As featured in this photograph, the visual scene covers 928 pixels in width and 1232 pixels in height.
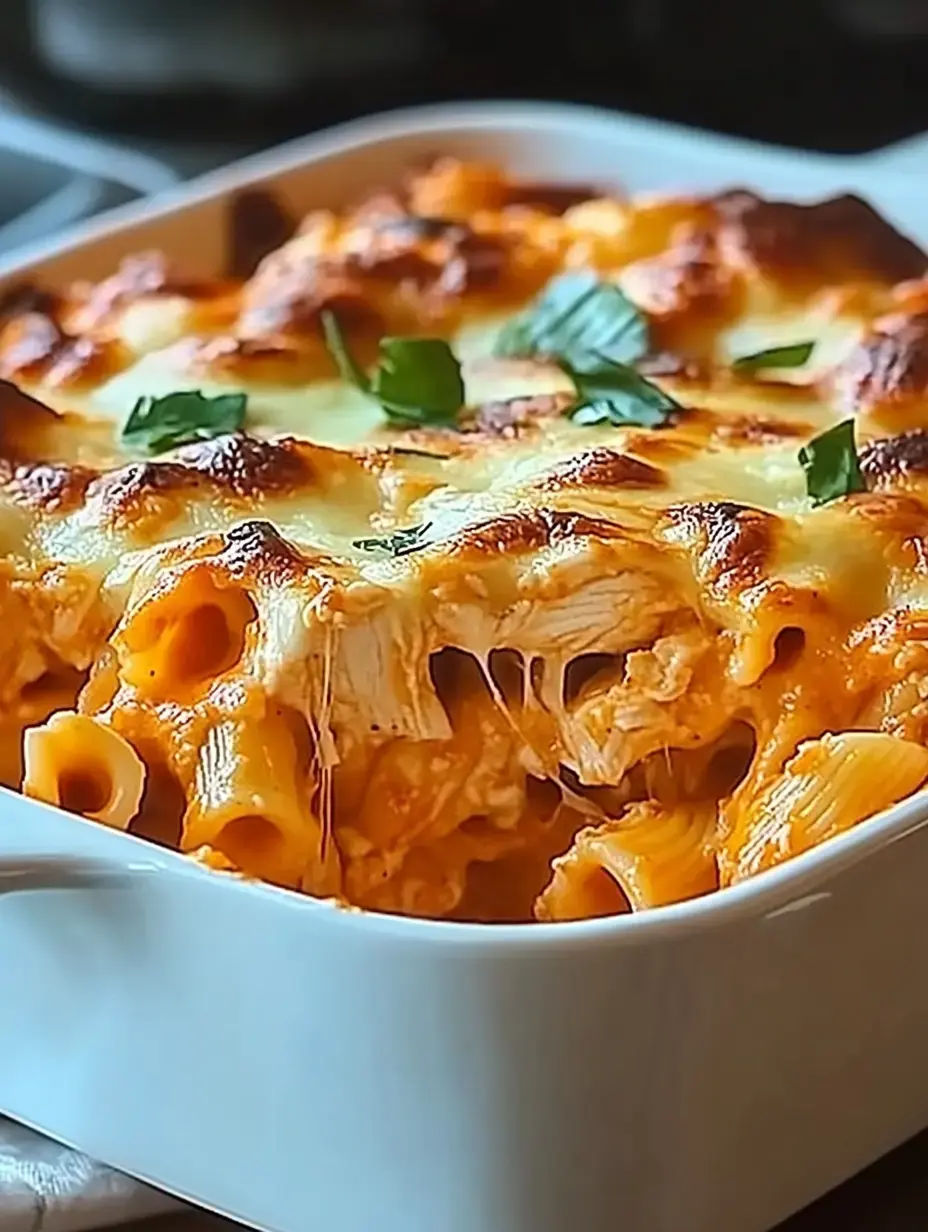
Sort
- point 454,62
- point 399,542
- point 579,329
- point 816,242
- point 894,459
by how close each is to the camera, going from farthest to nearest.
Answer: point 454,62 < point 816,242 < point 579,329 < point 894,459 < point 399,542

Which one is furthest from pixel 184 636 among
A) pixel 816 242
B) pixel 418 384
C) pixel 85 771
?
pixel 816 242

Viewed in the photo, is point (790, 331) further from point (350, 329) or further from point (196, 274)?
point (196, 274)

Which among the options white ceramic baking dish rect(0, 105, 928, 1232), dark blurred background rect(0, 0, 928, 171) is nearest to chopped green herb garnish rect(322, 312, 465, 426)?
white ceramic baking dish rect(0, 105, 928, 1232)

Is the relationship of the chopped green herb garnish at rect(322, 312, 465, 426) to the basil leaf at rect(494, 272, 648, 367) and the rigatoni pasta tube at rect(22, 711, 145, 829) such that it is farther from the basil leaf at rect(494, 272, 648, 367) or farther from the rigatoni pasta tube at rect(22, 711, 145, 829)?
the rigatoni pasta tube at rect(22, 711, 145, 829)

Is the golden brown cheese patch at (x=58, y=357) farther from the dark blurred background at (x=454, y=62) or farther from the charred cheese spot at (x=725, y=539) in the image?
the dark blurred background at (x=454, y=62)

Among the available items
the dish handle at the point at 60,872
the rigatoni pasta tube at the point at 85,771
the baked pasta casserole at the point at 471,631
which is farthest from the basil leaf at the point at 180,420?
the dish handle at the point at 60,872

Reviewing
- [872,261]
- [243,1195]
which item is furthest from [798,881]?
[872,261]

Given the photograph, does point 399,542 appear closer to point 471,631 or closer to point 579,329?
point 471,631
